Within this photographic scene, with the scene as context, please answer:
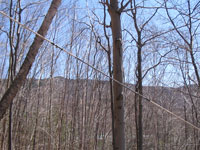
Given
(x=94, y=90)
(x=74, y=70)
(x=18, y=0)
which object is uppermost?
(x=18, y=0)

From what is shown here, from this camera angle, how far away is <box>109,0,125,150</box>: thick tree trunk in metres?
1.38

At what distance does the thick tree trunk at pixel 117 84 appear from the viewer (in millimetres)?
1380

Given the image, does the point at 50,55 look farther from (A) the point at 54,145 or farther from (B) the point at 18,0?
(A) the point at 54,145

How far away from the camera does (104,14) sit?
2.51 m

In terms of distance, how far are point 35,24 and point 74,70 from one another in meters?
1.12

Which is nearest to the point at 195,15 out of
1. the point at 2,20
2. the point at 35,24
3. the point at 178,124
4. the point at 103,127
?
the point at 35,24

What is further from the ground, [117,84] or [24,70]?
[24,70]

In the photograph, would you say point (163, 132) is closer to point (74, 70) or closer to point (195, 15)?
point (74, 70)

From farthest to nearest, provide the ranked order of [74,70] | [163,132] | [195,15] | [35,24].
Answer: [163,132], [74,70], [35,24], [195,15]

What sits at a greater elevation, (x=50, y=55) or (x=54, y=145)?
(x=50, y=55)

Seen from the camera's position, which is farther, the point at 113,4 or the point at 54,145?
the point at 54,145

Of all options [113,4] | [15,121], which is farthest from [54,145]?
[113,4]

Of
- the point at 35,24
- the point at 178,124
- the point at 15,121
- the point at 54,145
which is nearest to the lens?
the point at 35,24

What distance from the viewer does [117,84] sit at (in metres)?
1.45
